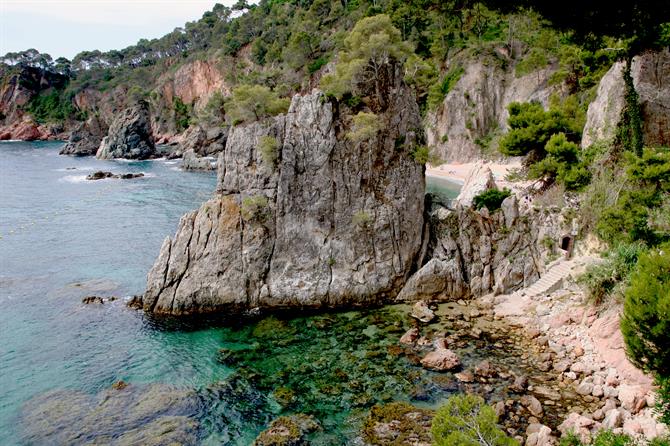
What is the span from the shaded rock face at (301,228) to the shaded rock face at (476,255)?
6.02 feet

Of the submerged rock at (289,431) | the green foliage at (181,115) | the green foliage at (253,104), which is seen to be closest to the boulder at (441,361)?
the submerged rock at (289,431)

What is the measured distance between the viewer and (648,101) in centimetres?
3338

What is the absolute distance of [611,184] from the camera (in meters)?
29.0

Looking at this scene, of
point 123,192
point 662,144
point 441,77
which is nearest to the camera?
point 662,144

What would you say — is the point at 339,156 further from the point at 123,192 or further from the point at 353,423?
the point at 123,192

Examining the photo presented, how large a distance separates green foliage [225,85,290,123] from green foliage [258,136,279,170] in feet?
7.69

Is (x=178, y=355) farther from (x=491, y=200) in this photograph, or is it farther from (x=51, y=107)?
(x=51, y=107)

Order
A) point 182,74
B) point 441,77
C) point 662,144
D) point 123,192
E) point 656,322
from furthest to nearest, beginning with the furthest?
1. point 182,74
2. point 441,77
3. point 123,192
4. point 662,144
5. point 656,322

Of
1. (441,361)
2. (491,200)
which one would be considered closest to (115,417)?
(441,361)

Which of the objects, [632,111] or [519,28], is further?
[519,28]

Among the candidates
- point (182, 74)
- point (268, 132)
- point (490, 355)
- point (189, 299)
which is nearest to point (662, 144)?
point (490, 355)

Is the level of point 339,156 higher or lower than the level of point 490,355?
higher

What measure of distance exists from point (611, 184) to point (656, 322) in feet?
59.1

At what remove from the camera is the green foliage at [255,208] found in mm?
29736
